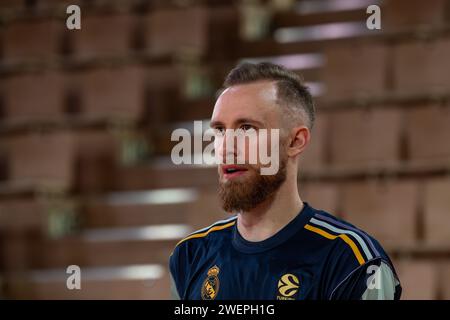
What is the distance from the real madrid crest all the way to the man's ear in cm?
18

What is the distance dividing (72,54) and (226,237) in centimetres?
252

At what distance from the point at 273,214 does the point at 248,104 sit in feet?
0.49

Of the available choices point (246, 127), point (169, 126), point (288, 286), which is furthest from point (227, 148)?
point (169, 126)

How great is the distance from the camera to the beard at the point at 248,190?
3.59ft

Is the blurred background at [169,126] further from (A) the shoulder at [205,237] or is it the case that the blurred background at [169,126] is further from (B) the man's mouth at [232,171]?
(B) the man's mouth at [232,171]

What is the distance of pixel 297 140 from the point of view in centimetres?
114

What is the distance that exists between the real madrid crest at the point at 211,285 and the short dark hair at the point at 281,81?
231 mm

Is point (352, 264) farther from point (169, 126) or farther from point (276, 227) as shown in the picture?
point (169, 126)

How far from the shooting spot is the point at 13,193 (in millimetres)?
3271

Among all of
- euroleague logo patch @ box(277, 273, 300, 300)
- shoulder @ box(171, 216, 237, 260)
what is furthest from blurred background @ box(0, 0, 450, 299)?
euroleague logo patch @ box(277, 273, 300, 300)

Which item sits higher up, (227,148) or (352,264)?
(227,148)
